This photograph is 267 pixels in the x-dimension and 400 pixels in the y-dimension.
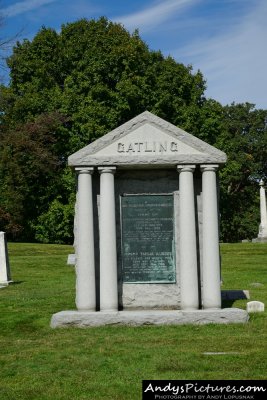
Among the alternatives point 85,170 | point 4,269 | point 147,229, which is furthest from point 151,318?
point 4,269

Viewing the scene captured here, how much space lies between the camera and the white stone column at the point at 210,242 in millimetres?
11375

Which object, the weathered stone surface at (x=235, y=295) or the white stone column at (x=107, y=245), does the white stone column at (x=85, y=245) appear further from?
the weathered stone surface at (x=235, y=295)

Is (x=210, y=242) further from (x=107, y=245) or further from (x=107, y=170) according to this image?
(x=107, y=170)

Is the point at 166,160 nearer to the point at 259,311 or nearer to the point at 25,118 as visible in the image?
the point at 259,311

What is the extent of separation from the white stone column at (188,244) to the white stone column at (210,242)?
0.65 ft

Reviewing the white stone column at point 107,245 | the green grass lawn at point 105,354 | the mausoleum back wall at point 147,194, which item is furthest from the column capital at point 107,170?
the green grass lawn at point 105,354

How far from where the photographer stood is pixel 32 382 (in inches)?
293

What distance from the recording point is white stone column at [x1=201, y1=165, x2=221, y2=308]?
1138cm

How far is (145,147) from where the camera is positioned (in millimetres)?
11594

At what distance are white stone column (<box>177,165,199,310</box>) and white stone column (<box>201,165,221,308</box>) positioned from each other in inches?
7.8

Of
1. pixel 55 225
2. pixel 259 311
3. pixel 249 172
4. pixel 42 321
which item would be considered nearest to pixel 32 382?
pixel 42 321

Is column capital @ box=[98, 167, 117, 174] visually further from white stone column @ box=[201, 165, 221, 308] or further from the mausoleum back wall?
white stone column @ box=[201, 165, 221, 308]

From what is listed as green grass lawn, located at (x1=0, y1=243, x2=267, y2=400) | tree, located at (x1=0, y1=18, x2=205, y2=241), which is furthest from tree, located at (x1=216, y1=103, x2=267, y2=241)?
green grass lawn, located at (x1=0, y1=243, x2=267, y2=400)

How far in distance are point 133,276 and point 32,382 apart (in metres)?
4.66
